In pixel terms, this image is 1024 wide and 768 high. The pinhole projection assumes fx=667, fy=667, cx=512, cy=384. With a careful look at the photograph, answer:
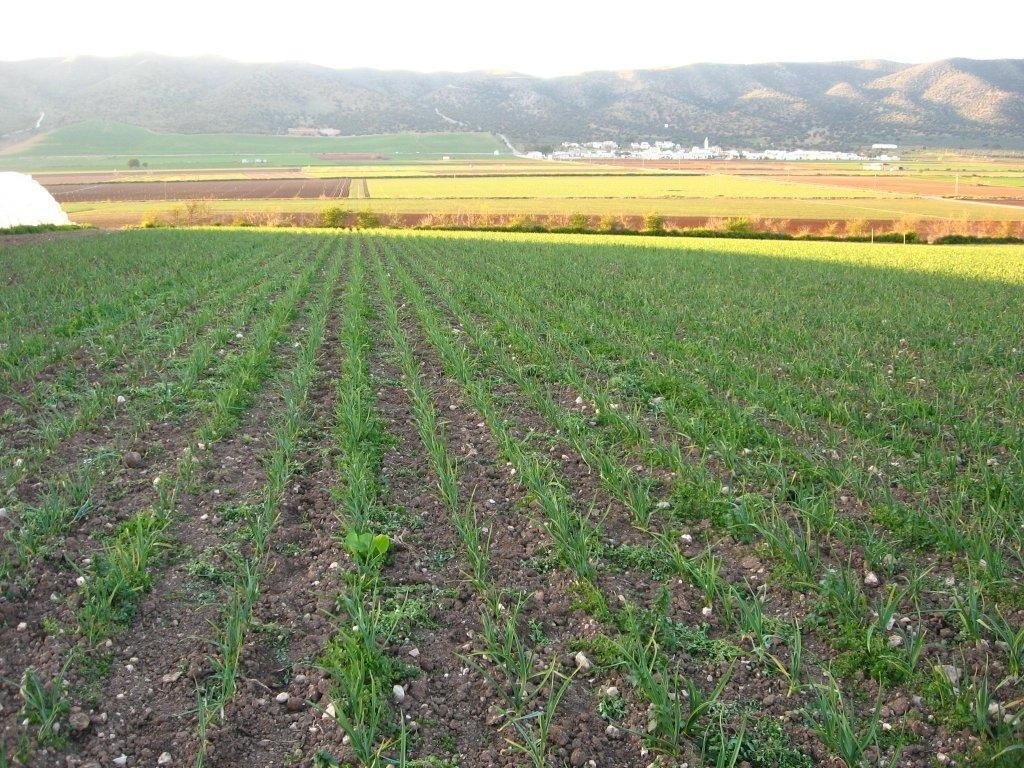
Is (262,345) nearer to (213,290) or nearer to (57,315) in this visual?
(57,315)

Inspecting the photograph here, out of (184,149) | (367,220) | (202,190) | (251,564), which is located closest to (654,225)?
(367,220)

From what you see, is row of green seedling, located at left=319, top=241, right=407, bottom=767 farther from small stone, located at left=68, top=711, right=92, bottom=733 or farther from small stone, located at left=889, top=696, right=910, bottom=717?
small stone, located at left=889, top=696, right=910, bottom=717

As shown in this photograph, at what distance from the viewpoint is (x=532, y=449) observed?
751 centimetres

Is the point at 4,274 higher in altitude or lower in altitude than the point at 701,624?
higher

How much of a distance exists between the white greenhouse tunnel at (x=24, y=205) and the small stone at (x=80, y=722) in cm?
4421

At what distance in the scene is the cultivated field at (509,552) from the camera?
356cm

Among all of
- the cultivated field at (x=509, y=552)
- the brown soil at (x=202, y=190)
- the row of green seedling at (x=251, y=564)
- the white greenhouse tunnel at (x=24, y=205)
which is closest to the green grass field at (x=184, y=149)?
the brown soil at (x=202, y=190)

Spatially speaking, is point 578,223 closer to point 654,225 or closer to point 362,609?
point 654,225

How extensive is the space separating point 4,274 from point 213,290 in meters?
6.41

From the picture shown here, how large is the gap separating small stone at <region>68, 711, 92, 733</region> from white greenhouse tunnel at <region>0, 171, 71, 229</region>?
4421 centimetres

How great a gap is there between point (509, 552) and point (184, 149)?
199 m

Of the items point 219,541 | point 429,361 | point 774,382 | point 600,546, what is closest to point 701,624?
point 600,546

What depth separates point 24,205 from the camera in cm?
4056

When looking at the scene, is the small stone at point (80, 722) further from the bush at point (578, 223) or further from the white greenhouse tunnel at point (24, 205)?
the bush at point (578, 223)
